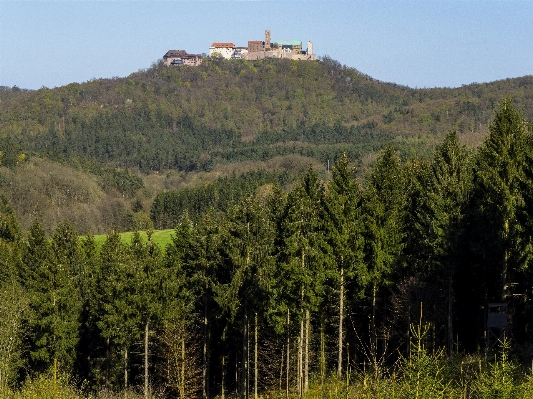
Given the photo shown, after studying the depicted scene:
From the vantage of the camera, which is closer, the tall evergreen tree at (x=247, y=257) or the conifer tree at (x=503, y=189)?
the conifer tree at (x=503, y=189)

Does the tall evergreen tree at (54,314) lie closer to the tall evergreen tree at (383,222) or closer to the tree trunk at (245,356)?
the tree trunk at (245,356)

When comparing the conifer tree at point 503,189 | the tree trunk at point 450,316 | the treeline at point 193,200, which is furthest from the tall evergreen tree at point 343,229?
the treeline at point 193,200

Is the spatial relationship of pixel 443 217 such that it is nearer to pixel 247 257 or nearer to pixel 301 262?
pixel 301 262

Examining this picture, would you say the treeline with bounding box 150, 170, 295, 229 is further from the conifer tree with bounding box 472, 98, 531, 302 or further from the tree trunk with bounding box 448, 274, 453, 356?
the conifer tree with bounding box 472, 98, 531, 302

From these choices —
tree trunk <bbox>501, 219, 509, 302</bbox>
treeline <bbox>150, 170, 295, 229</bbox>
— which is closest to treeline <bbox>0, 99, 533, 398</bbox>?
tree trunk <bbox>501, 219, 509, 302</bbox>

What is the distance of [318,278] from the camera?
2920 centimetres

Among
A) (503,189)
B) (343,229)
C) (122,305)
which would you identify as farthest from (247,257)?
(503,189)

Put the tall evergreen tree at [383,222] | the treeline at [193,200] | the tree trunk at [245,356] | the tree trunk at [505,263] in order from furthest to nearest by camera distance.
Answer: the treeline at [193,200] → the tall evergreen tree at [383,222] → the tree trunk at [245,356] → the tree trunk at [505,263]

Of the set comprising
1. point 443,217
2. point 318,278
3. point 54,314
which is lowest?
point 54,314

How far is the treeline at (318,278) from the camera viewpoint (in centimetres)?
2844

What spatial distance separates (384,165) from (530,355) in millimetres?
10963

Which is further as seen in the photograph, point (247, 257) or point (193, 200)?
point (193, 200)

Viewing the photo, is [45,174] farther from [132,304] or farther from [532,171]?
[532,171]

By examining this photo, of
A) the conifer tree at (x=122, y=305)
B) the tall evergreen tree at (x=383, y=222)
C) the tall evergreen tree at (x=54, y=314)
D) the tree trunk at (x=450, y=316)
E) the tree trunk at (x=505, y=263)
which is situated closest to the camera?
the tree trunk at (x=505, y=263)
